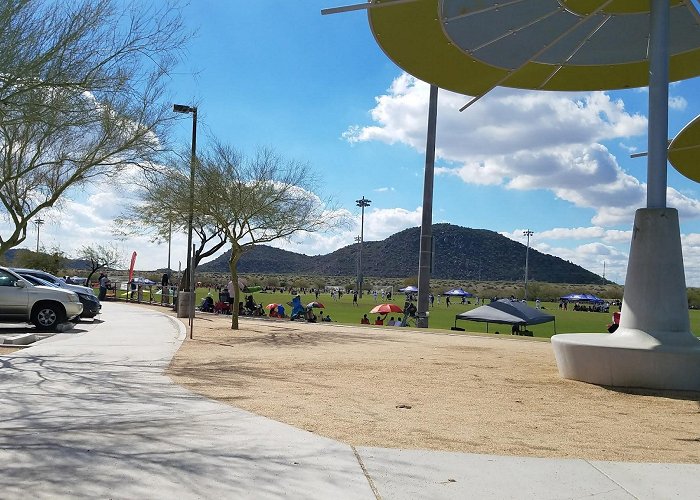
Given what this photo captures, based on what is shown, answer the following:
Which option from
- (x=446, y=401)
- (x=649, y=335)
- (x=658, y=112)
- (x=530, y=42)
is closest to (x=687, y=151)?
(x=530, y=42)

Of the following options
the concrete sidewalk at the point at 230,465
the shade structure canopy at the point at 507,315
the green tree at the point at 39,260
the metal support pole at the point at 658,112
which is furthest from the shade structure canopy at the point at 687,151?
the green tree at the point at 39,260

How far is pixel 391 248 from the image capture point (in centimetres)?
15900

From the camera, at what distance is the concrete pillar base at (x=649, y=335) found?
954 centimetres

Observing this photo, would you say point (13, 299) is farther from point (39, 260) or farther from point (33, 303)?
point (39, 260)

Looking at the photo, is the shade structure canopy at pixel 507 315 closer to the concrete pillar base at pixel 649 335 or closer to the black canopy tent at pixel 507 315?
the black canopy tent at pixel 507 315

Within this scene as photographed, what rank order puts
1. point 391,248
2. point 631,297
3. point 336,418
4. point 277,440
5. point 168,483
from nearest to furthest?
point 168,483
point 277,440
point 336,418
point 631,297
point 391,248

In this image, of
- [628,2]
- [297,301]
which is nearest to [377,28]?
[628,2]

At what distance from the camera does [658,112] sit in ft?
36.3

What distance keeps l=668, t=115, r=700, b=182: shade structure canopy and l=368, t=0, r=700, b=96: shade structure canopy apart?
1.41 meters

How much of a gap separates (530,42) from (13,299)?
545 inches

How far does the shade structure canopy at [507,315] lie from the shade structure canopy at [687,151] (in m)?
8.76

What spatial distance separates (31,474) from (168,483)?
1.07 metres

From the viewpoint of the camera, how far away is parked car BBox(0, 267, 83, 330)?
16734 mm

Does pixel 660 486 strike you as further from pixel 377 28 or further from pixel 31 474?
pixel 377 28
